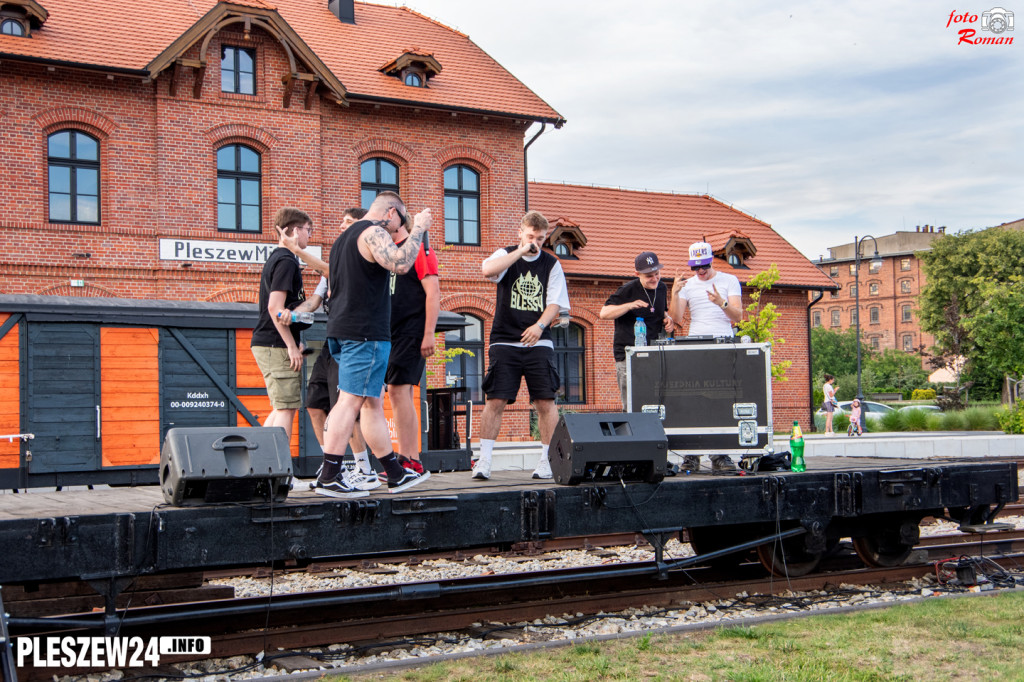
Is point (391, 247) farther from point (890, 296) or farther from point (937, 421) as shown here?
point (890, 296)

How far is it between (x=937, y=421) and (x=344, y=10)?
69.7 feet

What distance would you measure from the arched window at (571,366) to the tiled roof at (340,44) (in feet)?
21.1

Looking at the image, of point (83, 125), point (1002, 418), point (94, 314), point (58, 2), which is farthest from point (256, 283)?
point (1002, 418)

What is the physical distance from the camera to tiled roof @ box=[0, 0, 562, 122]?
2191 centimetres

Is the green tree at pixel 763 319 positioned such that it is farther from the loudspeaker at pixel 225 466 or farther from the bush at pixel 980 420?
the loudspeaker at pixel 225 466

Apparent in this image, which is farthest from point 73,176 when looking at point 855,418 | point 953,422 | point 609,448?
point 953,422

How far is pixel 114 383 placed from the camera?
14.1 meters

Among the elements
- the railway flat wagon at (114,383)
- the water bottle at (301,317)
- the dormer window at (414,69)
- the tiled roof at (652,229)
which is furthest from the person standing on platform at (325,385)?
the tiled roof at (652,229)

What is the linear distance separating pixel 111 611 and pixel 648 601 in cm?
342

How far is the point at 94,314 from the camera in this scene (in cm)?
1392

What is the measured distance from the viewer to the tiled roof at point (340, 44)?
21906 mm

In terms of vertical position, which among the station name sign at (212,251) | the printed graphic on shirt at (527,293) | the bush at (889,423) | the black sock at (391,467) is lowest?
the bush at (889,423)

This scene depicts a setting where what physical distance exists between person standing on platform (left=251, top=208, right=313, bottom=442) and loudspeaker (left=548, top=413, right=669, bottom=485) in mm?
1876

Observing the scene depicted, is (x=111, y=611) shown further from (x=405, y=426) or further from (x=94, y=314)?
(x=94, y=314)
